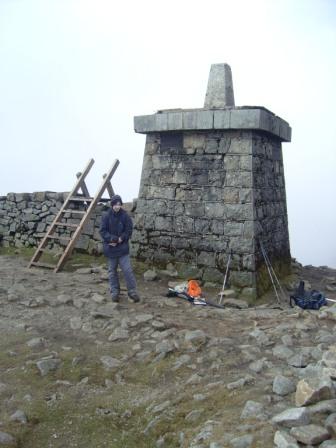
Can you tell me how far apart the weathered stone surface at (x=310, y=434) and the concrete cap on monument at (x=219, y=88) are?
21.2ft

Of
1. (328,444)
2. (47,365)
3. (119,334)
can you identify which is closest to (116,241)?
(119,334)

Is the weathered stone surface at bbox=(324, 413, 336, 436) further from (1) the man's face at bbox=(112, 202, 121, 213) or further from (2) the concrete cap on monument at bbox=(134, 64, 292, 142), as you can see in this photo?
(2) the concrete cap on monument at bbox=(134, 64, 292, 142)

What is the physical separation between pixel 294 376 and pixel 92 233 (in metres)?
6.67

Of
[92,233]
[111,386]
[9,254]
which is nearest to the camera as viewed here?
[111,386]

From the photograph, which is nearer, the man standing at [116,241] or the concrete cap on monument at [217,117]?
the man standing at [116,241]

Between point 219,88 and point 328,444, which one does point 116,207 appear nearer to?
point 219,88

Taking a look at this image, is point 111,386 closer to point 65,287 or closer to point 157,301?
point 157,301

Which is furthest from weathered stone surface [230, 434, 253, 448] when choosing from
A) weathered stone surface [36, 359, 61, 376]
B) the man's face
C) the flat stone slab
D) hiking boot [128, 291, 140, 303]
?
the flat stone slab

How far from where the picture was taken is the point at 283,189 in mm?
10055

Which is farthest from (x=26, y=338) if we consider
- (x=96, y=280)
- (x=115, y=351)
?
(x=96, y=280)

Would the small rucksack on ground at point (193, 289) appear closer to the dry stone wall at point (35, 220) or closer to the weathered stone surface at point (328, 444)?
the dry stone wall at point (35, 220)

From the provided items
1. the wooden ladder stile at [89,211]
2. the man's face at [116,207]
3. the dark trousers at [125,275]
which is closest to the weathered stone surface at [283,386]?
the dark trousers at [125,275]

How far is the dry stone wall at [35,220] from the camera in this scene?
32.9 feet

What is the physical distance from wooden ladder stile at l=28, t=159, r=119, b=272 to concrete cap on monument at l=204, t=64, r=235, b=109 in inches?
96.4
